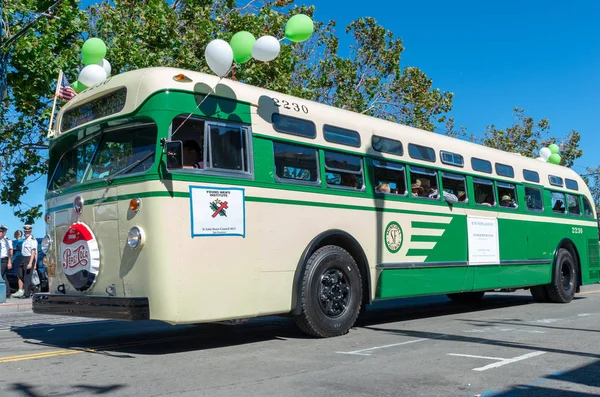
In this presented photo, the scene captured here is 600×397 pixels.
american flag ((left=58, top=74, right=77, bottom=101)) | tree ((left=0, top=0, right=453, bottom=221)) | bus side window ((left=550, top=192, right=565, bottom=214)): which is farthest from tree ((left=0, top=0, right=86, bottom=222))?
bus side window ((left=550, top=192, right=565, bottom=214))

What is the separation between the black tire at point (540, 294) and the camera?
562 inches

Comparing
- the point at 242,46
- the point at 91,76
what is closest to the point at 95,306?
the point at 91,76

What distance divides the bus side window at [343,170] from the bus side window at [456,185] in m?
2.33

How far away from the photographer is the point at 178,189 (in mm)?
6754

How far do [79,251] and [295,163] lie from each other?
288 centimetres

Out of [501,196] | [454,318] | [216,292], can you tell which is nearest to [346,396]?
[216,292]

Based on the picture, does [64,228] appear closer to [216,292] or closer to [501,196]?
[216,292]

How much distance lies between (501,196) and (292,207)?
19.7 feet

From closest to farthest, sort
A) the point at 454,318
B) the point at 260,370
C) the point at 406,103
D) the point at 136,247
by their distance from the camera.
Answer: the point at 260,370 < the point at 136,247 < the point at 454,318 < the point at 406,103

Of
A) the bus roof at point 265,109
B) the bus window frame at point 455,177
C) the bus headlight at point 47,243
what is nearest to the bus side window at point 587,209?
the bus roof at point 265,109

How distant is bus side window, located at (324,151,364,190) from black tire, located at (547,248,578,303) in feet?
22.9

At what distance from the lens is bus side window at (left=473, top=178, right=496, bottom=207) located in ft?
38.4

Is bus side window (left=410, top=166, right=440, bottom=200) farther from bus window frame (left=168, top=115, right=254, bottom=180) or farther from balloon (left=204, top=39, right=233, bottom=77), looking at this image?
balloon (left=204, top=39, right=233, bottom=77)

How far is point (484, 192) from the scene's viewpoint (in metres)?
12.0
